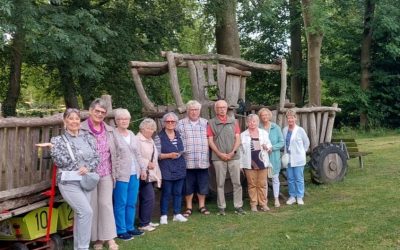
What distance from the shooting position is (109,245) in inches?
233

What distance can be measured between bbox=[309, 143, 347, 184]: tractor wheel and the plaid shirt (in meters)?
2.65

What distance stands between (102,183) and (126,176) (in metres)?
0.39

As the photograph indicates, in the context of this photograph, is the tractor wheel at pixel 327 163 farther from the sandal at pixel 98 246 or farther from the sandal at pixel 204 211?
the sandal at pixel 98 246

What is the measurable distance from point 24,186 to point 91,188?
0.72 metres

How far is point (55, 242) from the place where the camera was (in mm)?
5797

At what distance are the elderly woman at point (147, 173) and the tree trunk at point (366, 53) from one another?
16563mm

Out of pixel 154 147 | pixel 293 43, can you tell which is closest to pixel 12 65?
pixel 154 147

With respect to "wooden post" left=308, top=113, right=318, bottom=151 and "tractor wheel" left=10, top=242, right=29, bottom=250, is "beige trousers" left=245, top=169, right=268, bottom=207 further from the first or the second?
"tractor wheel" left=10, top=242, right=29, bottom=250

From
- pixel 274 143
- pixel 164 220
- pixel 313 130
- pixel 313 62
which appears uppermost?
pixel 313 62

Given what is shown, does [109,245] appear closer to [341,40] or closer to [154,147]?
[154,147]

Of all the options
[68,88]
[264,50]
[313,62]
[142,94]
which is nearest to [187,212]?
[142,94]

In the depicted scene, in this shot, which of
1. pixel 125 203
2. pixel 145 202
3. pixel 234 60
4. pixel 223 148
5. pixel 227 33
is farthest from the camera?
pixel 227 33

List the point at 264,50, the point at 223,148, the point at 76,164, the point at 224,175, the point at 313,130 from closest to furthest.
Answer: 1. the point at 76,164
2. the point at 223,148
3. the point at 224,175
4. the point at 313,130
5. the point at 264,50

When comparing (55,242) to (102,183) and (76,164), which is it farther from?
(76,164)
